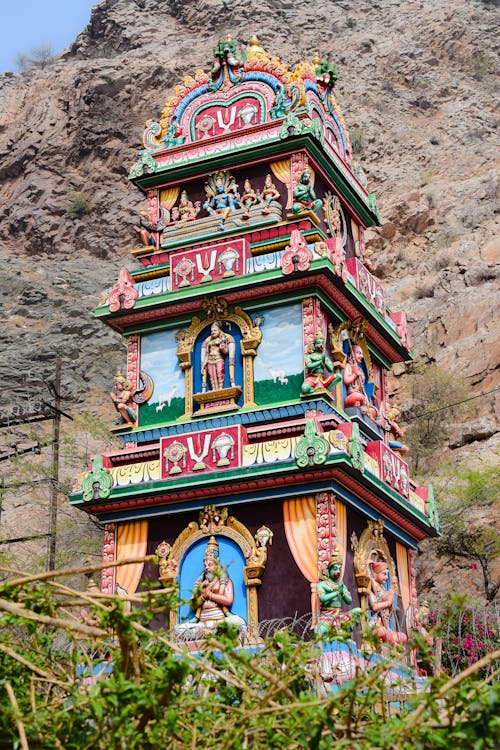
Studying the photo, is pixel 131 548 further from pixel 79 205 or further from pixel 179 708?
pixel 79 205

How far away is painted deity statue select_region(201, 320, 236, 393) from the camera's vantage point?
20.7 meters

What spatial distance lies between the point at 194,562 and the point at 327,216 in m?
7.69

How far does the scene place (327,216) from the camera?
23.0 metres

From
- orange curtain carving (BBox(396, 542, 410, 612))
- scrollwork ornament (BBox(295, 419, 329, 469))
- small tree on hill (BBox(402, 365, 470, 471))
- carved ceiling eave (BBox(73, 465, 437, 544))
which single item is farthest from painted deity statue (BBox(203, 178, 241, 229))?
small tree on hill (BBox(402, 365, 470, 471))

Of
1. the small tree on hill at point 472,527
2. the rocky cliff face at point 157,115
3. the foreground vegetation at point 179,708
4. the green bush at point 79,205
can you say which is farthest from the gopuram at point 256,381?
the green bush at point 79,205

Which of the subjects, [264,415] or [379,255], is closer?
[264,415]

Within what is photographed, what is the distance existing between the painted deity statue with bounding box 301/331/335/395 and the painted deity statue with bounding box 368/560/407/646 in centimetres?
329

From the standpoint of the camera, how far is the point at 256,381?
20.5 metres

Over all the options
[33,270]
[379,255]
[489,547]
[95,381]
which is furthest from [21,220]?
[489,547]

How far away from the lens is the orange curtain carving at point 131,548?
786 inches

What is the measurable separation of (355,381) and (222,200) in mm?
4413

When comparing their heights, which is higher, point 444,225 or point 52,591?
point 444,225

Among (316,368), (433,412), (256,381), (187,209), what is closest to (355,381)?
(316,368)

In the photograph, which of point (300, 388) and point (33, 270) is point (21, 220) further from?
point (300, 388)
